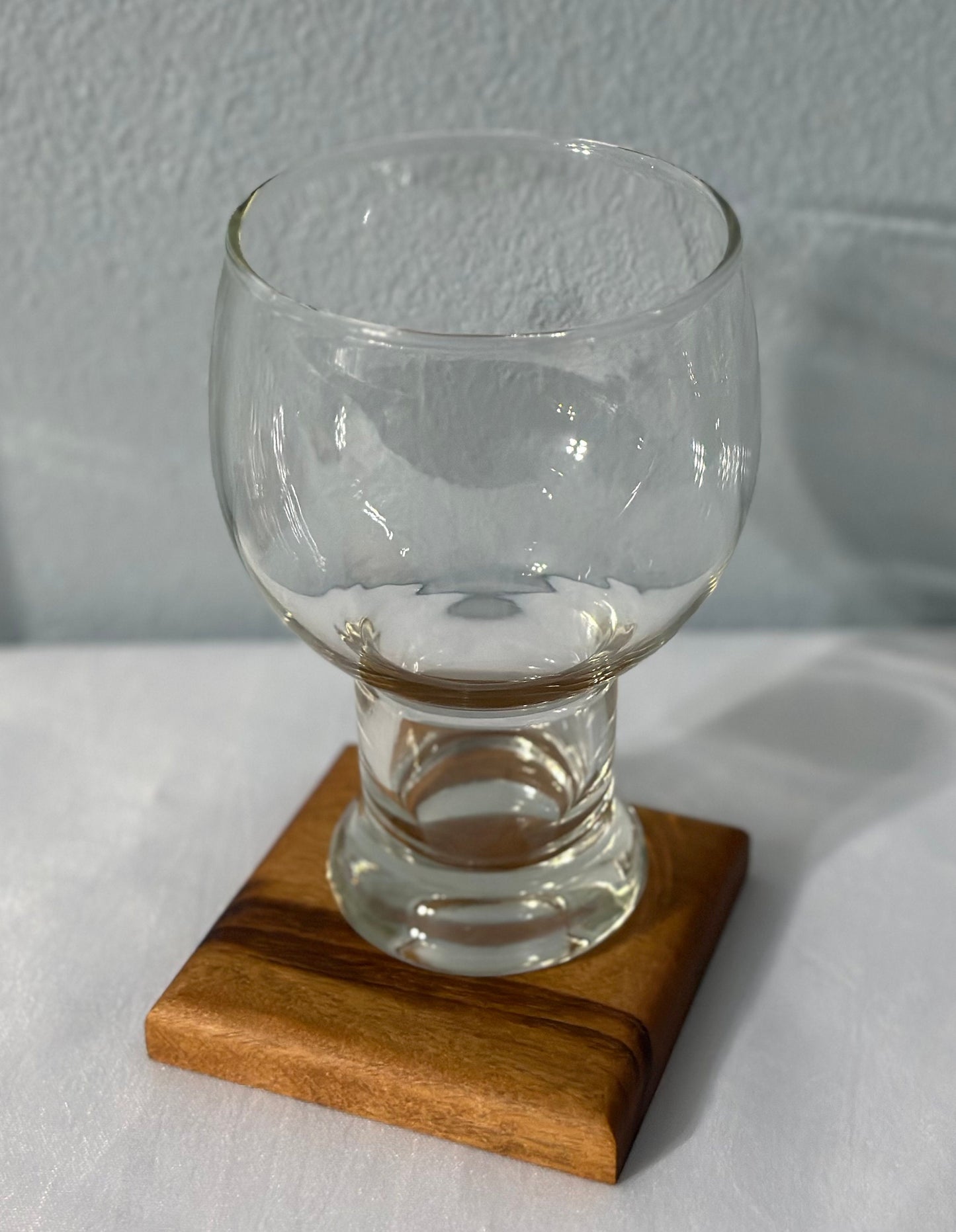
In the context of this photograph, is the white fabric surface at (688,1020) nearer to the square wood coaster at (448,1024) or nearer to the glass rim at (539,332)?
the square wood coaster at (448,1024)

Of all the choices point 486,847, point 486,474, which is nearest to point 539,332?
point 486,474

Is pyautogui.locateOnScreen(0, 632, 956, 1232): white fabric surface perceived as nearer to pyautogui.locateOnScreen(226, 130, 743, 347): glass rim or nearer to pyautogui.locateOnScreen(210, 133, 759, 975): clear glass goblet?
pyautogui.locateOnScreen(210, 133, 759, 975): clear glass goblet

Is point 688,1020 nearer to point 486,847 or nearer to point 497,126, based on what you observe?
point 486,847

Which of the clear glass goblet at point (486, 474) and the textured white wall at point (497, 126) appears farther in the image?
the textured white wall at point (497, 126)

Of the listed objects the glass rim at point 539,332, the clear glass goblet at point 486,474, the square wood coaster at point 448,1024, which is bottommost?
the square wood coaster at point 448,1024

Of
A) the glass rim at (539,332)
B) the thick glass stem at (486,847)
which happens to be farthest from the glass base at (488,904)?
the glass rim at (539,332)

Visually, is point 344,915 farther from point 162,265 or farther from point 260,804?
point 162,265

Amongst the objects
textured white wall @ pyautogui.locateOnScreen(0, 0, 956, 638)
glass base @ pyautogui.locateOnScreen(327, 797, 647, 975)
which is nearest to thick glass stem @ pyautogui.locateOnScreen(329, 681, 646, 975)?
glass base @ pyautogui.locateOnScreen(327, 797, 647, 975)
